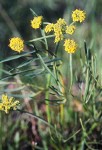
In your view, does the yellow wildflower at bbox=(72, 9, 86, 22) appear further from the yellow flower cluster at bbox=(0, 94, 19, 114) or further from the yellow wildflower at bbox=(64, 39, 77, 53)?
the yellow flower cluster at bbox=(0, 94, 19, 114)

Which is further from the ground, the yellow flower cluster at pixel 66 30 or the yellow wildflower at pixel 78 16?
the yellow wildflower at pixel 78 16

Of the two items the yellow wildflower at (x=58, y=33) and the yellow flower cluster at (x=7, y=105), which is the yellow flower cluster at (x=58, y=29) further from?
the yellow flower cluster at (x=7, y=105)

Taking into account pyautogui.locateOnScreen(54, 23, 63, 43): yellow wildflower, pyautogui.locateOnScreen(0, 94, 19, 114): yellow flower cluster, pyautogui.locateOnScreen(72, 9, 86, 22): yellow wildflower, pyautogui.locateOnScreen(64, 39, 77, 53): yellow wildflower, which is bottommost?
pyautogui.locateOnScreen(0, 94, 19, 114): yellow flower cluster

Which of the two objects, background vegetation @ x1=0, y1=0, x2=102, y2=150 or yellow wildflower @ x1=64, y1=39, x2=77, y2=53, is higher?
yellow wildflower @ x1=64, y1=39, x2=77, y2=53

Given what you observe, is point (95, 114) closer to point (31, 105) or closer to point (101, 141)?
point (101, 141)

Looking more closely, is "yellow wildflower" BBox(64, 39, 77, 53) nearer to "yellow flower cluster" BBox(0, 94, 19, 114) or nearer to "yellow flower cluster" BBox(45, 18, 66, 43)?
"yellow flower cluster" BBox(45, 18, 66, 43)

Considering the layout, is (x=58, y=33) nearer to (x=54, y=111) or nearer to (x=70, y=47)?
(x=70, y=47)

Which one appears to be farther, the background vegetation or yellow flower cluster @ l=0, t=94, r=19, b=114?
the background vegetation

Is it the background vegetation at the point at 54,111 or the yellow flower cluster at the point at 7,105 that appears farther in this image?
the background vegetation at the point at 54,111

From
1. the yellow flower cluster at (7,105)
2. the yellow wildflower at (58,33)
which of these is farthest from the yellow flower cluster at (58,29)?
the yellow flower cluster at (7,105)

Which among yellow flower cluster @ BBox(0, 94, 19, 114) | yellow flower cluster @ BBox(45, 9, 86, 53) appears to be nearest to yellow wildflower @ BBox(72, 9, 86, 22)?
yellow flower cluster @ BBox(45, 9, 86, 53)

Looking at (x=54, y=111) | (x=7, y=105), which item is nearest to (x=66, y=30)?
(x=7, y=105)
